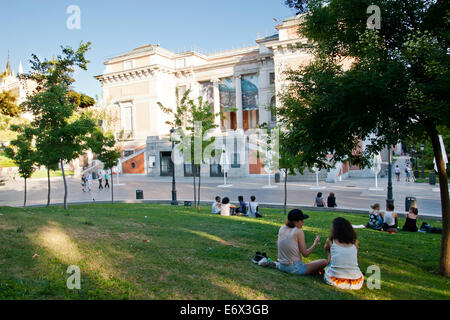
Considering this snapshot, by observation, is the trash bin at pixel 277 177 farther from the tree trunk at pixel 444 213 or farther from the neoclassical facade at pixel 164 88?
the tree trunk at pixel 444 213

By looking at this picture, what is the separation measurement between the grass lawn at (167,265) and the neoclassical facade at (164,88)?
1436 inches

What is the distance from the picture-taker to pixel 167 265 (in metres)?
5.34

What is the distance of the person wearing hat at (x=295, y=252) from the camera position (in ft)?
17.7

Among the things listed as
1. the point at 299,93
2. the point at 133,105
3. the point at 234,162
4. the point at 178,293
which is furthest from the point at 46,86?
the point at 133,105

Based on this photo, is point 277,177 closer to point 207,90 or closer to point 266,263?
point 207,90

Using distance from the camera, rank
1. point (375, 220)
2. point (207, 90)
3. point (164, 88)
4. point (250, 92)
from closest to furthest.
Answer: point (375, 220) < point (250, 92) < point (164, 88) < point (207, 90)

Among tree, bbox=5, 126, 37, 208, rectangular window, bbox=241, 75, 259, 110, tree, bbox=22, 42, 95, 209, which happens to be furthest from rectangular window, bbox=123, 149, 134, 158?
tree, bbox=22, 42, 95, 209

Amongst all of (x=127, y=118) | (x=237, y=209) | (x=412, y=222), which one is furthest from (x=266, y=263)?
(x=127, y=118)

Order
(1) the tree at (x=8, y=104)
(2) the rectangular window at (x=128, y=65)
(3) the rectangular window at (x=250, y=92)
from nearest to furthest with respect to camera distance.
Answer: (1) the tree at (x=8, y=104), (3) the rectangular window at (x=250, y=92), (2) the rectangular window at (x=128, y=65)

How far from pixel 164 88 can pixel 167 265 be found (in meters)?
47.3

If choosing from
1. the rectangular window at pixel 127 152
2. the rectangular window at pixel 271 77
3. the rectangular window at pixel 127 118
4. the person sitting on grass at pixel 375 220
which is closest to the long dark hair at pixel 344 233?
the person sitting on grass at pixel 375 220

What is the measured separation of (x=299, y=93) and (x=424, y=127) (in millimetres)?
2371

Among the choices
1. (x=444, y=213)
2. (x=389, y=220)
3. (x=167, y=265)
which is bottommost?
(x=389, y=220)

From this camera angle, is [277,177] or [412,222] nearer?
[412,222]
